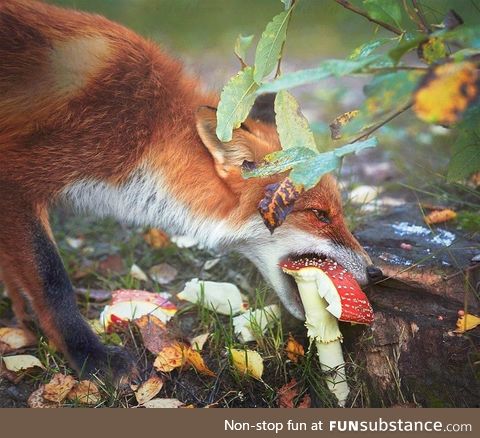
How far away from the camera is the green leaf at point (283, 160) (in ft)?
7.82

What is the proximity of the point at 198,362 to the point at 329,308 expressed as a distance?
28.6 inches

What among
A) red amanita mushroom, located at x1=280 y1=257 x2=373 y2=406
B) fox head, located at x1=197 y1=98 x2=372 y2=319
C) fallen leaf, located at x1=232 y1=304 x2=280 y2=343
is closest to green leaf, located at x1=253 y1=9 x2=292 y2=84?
fox head, located at x1=197 y1=98 x2=372 y2=319

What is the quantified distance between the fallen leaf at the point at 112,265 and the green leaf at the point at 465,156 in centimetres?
230

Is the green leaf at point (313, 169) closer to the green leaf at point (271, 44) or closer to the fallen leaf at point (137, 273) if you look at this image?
the green leaf at point (271, 44)

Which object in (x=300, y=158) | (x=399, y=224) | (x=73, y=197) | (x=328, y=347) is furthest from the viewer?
(x=399, y=224)

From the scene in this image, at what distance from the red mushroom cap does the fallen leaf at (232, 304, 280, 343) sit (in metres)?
0.41

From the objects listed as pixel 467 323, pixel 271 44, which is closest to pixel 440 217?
pixel 467 323

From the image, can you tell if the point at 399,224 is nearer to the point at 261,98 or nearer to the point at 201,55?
the point at 261,98

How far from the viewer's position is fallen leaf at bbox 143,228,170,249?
450 centimetres

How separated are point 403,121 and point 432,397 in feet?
14.1

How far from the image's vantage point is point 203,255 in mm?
4371

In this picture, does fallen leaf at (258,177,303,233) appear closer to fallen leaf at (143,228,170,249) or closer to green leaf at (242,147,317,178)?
green leaf at (242,147,317,178)

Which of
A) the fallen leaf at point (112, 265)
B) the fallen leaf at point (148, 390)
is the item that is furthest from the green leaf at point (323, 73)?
the fallen leaf at point (112, 265)

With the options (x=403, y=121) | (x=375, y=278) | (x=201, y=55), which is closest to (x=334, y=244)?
(x=375, y=278)
